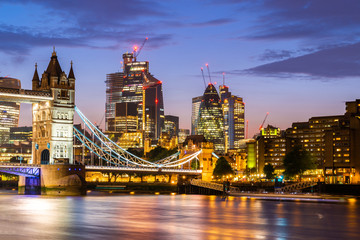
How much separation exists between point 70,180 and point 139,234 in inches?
2251

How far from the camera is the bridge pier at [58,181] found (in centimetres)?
8994

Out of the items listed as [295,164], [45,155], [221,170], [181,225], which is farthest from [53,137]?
[221,170]

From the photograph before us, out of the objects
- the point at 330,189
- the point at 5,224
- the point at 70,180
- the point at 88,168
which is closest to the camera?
the point at 5,224

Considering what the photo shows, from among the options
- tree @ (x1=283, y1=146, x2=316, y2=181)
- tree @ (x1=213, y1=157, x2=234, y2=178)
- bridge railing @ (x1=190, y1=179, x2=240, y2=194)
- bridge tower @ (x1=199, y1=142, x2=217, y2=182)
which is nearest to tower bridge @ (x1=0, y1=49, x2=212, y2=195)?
bridge railing @ (x1=190, y1=179, x2=240, y2=194)

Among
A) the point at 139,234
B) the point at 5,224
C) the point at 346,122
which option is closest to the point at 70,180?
the point at 5,224

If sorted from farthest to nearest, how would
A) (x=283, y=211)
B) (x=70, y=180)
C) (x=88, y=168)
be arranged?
(x=88, y=168), (x=70, y=180), (x=283, y=211)

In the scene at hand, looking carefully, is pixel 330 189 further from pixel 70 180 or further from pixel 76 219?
pixel 76 219

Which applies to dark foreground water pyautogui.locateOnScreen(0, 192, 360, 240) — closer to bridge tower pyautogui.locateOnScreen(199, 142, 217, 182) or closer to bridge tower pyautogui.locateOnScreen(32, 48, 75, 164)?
bridge tower pyautogui.locateOnScreen(32, 48, 75, 164)

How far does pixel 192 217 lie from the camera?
50.5 meters

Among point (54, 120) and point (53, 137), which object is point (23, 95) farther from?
point (53, 137)

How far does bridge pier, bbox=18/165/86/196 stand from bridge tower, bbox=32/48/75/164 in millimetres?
2220

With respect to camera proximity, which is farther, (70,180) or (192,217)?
A: (70,180)

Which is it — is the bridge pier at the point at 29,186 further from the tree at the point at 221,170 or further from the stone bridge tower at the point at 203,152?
the stone bridge tower at the point at 203,152

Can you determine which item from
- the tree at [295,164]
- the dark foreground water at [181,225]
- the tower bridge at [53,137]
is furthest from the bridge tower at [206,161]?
the dark foreground water at [181,225]
